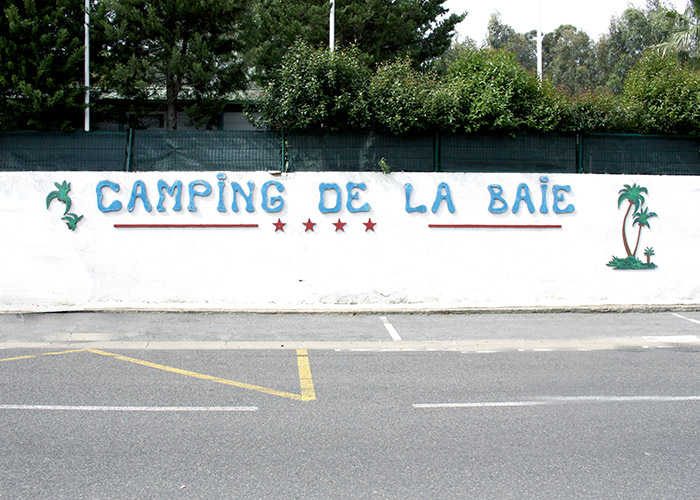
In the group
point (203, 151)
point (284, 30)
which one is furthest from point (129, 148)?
point (284, 30)

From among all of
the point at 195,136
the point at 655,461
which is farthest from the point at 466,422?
the point at 195,136

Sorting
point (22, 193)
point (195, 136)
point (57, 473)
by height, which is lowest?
point (57, 473)

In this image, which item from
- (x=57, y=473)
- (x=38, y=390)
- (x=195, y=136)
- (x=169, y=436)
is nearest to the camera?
(x=57, y=473)

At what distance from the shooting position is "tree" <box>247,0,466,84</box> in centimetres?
1845

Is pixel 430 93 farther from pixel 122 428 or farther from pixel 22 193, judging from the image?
pixel 122 428

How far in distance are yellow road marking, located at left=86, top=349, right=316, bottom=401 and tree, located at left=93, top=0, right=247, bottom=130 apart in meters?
9.07

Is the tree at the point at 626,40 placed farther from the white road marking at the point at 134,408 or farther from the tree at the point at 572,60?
the white road marking at the point at 134,408

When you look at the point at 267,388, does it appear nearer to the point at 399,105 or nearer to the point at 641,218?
the point at 399,105

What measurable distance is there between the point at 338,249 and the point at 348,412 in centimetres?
586

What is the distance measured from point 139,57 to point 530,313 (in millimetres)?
11514

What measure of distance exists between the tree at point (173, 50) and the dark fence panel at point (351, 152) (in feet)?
16.0

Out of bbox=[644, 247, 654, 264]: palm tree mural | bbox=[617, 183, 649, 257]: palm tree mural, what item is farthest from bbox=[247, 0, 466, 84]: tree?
bbox=[644, 247, 654, 264]: palm tree mural

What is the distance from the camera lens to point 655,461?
4645 millimetres

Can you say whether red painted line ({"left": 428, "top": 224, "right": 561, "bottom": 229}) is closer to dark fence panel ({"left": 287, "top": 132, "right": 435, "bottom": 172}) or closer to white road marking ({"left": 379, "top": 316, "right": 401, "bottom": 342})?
dark fence panel ({"left": 287, "top": 132, "right": 435, "bottom": 172})
